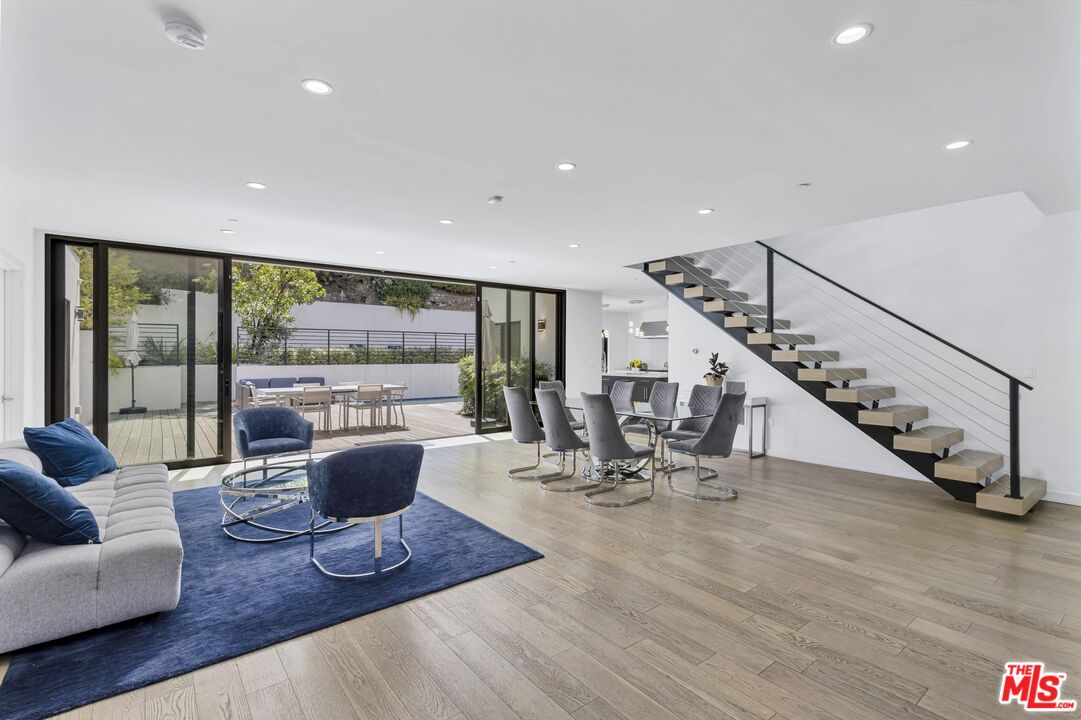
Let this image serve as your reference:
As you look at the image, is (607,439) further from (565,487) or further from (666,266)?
(666,266)

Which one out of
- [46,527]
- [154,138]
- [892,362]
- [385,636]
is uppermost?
[154,138]

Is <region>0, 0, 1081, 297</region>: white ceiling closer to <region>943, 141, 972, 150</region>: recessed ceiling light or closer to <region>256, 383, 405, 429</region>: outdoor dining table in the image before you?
<region>943, 141, 972, 150</region>: recessed ceiling light

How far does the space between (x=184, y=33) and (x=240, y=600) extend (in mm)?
2624

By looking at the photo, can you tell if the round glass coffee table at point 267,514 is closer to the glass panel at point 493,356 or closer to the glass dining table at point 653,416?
the glass dining table at point 653,416

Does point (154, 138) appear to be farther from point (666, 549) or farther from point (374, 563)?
point (666, 549)

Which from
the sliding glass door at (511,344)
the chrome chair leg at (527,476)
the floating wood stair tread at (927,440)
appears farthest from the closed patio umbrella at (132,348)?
the floating wood stair tread at (927,440)

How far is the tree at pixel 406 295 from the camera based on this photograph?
13962mm

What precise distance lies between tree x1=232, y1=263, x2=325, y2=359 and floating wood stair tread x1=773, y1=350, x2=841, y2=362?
9.33 metres

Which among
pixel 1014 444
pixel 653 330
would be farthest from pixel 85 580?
pixel 653 330

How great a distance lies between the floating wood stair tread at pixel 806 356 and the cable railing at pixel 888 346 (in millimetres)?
120

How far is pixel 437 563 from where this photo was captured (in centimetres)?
319

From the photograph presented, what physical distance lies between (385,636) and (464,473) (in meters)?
3.25

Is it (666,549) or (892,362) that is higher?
(892,362)

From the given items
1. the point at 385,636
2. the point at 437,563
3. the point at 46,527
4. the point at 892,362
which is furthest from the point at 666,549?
the point at 892,362
